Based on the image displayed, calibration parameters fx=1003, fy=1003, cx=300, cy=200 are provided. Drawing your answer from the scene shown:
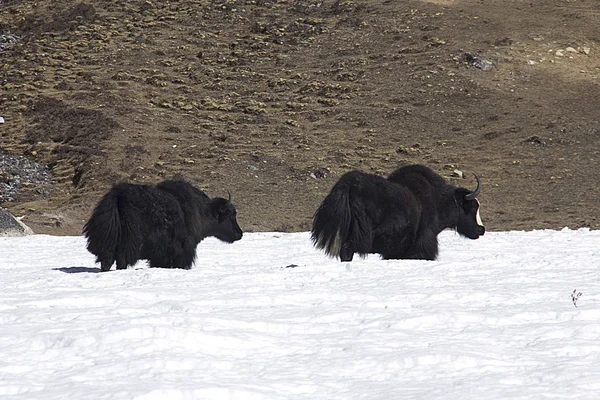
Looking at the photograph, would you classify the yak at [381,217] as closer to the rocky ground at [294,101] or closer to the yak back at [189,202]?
the yak back at [189,202]

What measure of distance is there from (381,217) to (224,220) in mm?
2519

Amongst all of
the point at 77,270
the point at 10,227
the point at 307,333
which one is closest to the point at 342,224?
the point at 77,270

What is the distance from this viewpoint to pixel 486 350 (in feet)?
18.0

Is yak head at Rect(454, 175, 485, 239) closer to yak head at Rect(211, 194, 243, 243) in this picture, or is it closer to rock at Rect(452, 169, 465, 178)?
yak head at Rect(211, 194, 243, 243)

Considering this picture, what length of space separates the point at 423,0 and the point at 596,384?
32315 mm

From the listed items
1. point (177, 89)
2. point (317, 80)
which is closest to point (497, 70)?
point (317, 80)

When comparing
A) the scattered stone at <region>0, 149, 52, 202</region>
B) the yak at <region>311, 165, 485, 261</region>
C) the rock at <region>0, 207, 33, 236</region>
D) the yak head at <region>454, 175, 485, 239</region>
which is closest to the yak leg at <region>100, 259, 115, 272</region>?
the yak at <region>311, 165, 485, 261</region>

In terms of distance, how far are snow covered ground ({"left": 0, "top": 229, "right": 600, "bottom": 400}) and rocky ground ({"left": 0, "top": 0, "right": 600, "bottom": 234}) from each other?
1181 centimetres

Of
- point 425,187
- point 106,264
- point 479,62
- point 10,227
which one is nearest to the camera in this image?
point 106,264

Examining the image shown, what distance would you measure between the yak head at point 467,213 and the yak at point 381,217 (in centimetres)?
54

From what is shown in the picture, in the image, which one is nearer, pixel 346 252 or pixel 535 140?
pixel 346 252

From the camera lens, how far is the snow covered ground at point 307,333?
466 centimetres

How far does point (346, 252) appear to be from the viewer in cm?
982

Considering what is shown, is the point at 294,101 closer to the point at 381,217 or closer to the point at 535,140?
the point at 535,140
